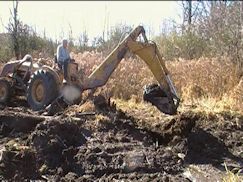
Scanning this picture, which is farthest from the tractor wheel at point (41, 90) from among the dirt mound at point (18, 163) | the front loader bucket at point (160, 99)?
the dirt mound at point (18, 163)

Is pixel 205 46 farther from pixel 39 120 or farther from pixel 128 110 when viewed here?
pixel 39 120

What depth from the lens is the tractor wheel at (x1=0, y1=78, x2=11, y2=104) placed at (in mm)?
13961

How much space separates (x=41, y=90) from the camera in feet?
41.1

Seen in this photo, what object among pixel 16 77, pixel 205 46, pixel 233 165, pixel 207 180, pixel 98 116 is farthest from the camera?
pixel 205 46

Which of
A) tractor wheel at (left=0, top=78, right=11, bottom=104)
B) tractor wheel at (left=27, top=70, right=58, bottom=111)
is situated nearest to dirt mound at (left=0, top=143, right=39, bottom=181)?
tractor wheel at (left=27, top=70, right=58, bottom=111)

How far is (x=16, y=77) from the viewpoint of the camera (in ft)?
45.7

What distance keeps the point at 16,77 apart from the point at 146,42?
440cm

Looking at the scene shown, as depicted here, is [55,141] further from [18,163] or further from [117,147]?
[117,147]

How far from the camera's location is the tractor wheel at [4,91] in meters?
14.0

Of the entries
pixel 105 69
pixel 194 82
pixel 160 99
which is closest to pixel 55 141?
pixel 160 99

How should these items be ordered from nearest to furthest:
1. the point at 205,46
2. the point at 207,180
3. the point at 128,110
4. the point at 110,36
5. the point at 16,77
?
the point at 207,180, the point at 128,110, the point at 16,77, the point at 205,46, the point at 110,36

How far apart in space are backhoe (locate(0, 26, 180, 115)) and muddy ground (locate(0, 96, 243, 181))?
590 millimetres

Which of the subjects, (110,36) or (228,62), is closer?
(228,62)

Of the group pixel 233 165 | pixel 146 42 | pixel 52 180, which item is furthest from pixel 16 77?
pixel 233 165
